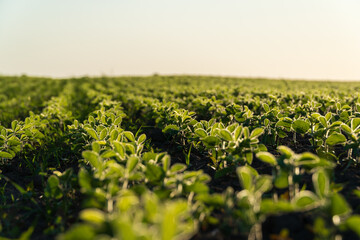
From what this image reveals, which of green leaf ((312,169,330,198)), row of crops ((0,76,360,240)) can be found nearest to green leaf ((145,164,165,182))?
row of crops ((0,76,360,240))

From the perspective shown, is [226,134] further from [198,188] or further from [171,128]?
[171,128]

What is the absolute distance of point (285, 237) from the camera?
5.23 ft

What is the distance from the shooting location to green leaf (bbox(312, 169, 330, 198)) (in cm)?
153

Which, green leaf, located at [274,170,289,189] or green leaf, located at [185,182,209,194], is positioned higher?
green leaf, located at [274,170,289,189]

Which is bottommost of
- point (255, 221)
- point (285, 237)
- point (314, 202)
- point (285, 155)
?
point (285, 237)

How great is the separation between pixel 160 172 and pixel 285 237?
0.84 metres

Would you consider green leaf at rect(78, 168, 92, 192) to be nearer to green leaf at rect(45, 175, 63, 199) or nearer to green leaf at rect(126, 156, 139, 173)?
green leaf at rect(126, 156, 139, 173)

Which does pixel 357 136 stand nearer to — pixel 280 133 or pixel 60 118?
pixel 280 133

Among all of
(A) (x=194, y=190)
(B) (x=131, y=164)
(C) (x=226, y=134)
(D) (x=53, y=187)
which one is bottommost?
(D) (x=53, y=187)

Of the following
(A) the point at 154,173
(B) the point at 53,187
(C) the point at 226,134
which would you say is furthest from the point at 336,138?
(B) the point at 53,187

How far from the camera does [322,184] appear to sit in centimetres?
154

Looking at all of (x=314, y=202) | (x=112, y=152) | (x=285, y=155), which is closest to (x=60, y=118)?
(x=112, y=152)

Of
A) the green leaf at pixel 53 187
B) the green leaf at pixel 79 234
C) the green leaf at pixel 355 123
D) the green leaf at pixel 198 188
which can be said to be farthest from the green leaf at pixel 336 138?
the green leaf at pixel 53 187

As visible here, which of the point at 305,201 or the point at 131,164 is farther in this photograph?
the point at 131,164
